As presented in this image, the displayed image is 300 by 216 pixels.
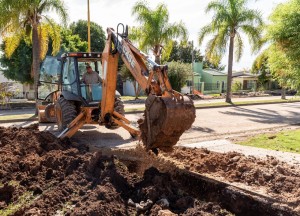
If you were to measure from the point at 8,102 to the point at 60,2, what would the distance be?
404 inches

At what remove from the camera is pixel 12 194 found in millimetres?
5723

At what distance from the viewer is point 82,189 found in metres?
5.70

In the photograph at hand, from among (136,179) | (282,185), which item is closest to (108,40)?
(136,179)

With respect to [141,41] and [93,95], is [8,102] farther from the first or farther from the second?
[93,95]

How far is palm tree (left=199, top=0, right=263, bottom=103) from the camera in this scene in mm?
27266

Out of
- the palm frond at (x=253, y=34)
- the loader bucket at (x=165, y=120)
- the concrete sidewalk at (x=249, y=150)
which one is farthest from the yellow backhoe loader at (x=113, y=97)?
the palm frond at (x=253, y=34)

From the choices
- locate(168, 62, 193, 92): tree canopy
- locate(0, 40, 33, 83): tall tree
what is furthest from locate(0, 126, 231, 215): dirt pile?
locate(168, 62, 193, 92): tree canopy

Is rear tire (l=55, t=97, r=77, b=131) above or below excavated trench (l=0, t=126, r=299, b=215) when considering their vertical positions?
above

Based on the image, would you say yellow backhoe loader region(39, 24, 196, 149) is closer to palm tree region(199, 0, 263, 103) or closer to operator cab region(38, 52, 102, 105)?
operator cab region(38, 52, 102, 105)

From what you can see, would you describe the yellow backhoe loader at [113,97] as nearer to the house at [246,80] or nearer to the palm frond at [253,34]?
the palm frond at [253,34]

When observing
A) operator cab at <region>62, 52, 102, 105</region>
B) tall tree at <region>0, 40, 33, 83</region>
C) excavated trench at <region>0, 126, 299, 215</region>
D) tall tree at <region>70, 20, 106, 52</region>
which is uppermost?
tall tree at <region>70, 20, 106, 52</region>

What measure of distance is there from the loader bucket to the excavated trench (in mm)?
581

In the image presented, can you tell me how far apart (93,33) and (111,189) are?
4045 centimetres

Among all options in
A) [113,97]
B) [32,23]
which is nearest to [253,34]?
[32,23]
